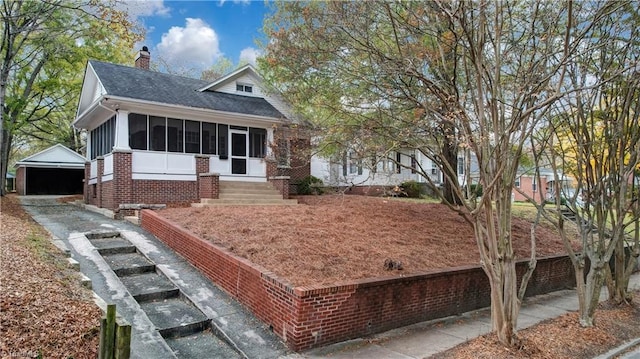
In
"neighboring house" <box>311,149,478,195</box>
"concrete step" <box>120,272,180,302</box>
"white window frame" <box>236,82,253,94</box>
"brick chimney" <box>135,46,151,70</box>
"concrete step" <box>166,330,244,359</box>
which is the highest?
"brick chimney" <box>135,46,151,70</box>

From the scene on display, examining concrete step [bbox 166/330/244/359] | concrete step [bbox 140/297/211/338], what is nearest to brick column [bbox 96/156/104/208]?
concrete step [bbox 140/297/211/338]

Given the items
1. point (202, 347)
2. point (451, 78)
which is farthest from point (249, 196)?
point (202, 347)

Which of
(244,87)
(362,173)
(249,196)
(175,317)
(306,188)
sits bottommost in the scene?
(175,317)

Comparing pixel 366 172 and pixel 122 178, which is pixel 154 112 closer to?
pixel 122 178

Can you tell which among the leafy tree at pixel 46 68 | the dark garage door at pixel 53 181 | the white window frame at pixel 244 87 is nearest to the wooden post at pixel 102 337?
the leafy tree at pixel 46 68

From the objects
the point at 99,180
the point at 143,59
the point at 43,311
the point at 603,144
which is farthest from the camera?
the point at 143,59

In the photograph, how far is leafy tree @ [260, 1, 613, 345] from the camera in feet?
17.8

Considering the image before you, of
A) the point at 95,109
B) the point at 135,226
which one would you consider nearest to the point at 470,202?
the point at 135,226

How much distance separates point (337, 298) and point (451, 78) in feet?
14.2

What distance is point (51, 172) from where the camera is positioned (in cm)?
2814

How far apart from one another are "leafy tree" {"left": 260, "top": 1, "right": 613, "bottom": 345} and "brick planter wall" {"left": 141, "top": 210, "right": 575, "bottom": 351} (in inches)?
40.9

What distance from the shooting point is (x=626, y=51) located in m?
6.93

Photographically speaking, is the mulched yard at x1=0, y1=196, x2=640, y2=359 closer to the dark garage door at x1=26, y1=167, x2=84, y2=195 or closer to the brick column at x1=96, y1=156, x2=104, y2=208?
the brick column at x1=96, y1=156, x2=104, y2=208

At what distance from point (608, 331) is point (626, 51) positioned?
4570 mm
